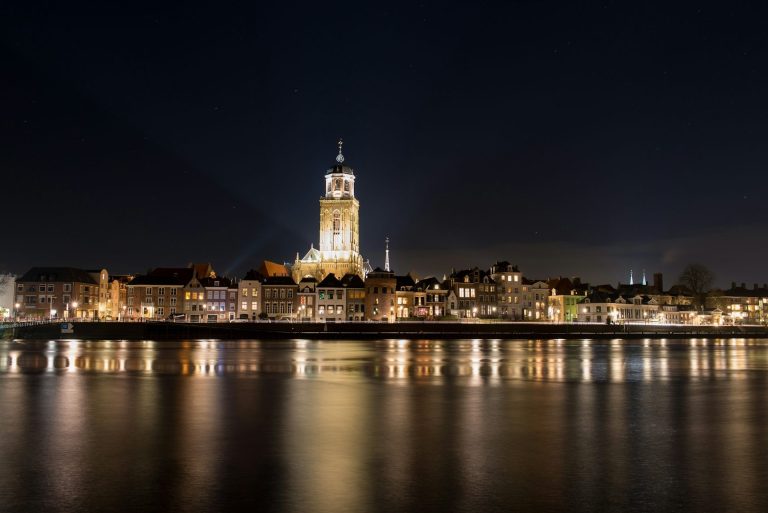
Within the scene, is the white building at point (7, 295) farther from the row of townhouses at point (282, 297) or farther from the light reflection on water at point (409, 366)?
the light reflection on water at point (409, 366)

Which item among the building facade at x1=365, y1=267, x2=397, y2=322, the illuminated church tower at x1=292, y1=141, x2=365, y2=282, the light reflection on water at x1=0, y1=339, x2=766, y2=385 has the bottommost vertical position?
the light reflection on water at x1=0, y1=339, x2=766, y2=385

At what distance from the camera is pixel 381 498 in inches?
482

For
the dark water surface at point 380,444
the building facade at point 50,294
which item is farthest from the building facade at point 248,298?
the dark water surface at point 380,444

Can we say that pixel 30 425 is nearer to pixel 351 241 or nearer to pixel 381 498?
pixel 381 498

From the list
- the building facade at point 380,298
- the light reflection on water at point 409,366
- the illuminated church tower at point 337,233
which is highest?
the illuminated church tower at point 337,233

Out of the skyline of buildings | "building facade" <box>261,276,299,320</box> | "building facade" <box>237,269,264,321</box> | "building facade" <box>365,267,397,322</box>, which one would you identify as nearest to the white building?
the skyline of buildings

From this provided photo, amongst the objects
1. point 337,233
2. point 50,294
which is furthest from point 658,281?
point 50,294

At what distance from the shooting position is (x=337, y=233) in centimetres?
15838

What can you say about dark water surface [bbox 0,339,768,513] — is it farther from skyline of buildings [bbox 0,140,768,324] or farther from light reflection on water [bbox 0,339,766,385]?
skyline of buildings [bbox 0,140,768,324]

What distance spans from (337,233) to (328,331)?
209 feet

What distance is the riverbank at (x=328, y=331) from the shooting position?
3447 inches

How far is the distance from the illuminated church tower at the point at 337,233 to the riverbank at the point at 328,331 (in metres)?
44.0

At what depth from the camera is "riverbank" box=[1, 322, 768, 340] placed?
87.6 m

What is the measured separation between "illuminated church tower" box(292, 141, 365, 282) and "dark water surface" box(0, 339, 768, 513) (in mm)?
116333
